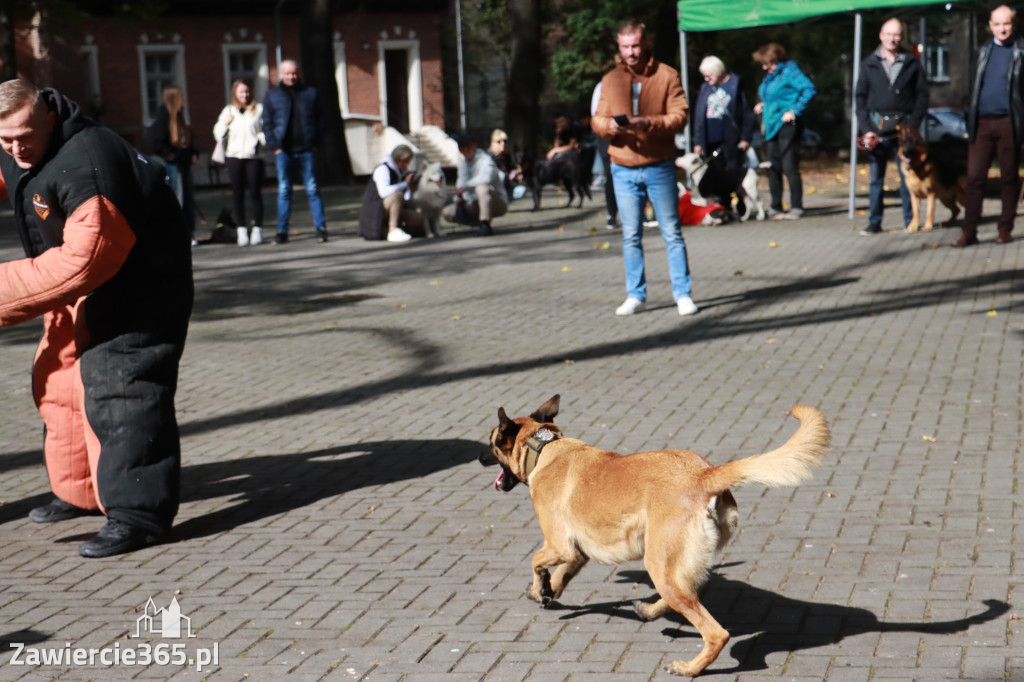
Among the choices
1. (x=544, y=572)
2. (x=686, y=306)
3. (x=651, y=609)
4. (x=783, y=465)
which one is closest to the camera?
(x=783, y=465)

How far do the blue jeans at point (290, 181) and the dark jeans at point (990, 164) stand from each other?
779 cm

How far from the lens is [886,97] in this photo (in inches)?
556

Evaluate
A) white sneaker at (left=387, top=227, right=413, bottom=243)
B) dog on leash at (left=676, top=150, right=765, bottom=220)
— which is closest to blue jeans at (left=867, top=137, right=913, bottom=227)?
dog on leash at (left=676, top=150, right=765, bottom=220)

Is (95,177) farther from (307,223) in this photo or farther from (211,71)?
(211,71)

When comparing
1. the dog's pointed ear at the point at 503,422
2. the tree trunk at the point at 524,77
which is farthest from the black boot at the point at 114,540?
the tree trunk at the point at 524,77

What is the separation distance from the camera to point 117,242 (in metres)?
4.80

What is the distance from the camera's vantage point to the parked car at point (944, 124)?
33.5 m

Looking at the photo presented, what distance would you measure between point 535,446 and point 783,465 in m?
1.04

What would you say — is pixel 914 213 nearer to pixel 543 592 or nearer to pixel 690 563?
pixel 543 592

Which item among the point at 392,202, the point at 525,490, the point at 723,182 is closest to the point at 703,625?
the point at 525,490

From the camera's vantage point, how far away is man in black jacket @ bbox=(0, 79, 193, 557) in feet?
15.7

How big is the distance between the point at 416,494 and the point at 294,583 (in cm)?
120

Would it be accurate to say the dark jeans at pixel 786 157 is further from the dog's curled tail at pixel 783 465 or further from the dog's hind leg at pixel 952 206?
the dog's curled tail at pixel 783 465

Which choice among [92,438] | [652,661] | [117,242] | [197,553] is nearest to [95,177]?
[117,242]
